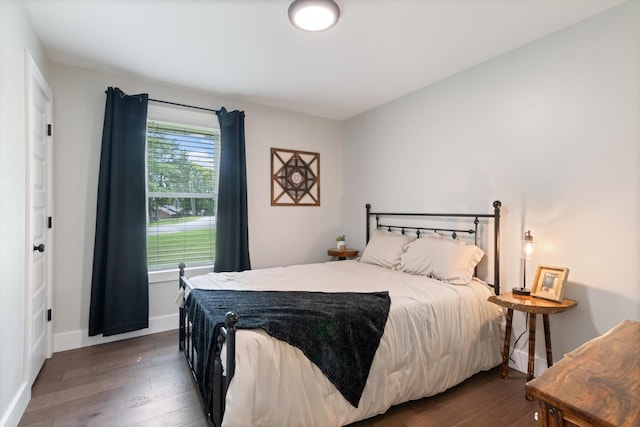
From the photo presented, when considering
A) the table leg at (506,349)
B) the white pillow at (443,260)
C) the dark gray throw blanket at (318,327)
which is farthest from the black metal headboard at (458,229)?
the dark gray throw blanket at (318,327)

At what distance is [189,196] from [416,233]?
8.28ft

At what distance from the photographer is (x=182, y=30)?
2.18 metres

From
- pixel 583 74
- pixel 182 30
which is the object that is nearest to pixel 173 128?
pixel 182 30

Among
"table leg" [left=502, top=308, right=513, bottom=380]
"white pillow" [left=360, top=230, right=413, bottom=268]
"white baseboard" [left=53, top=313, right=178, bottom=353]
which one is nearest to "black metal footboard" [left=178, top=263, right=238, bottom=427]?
"white baseboard" [left=53, top=313, right=178, bottom=353]

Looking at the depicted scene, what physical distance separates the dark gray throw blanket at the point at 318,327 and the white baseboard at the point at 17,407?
966 millimetres

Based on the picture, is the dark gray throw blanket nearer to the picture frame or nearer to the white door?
the picture frame

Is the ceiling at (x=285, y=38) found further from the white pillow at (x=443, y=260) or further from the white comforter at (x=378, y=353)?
the white comforter at (x=378, y=353)

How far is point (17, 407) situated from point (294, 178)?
307cm

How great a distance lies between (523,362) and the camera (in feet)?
7.69

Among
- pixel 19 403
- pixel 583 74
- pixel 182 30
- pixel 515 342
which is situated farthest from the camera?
pixel 515 342

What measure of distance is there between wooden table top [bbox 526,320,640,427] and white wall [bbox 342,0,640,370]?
3.77 feet

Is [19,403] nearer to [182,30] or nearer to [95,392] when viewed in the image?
[95,392]

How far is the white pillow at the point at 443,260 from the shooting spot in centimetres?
245

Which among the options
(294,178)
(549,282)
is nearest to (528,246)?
(549,282)
